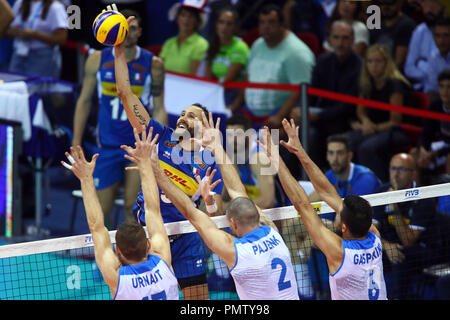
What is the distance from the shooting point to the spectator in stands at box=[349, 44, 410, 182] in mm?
9805

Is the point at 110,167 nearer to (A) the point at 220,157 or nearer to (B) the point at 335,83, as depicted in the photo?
(A) the point at 220,157

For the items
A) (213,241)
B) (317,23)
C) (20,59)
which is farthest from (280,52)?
(213,241)

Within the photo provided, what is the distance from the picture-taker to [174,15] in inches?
481

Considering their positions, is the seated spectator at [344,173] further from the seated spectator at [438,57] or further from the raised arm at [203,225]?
the raised arm at [203,225]

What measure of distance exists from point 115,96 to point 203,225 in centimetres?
378

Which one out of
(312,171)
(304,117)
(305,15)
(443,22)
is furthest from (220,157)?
(305,15)

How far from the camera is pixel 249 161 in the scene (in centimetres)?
941

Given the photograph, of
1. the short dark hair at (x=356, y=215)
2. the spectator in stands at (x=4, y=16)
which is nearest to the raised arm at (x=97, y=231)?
the short dark hair at (x=356, y=215)

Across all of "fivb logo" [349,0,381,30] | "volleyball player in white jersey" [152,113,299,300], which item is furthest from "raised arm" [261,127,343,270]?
"fivb logo" [349,0,381,30]

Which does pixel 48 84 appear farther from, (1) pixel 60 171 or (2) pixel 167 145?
(2) pixel 167 145

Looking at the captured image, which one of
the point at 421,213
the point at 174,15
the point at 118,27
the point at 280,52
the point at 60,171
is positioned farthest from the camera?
the point at 60,171

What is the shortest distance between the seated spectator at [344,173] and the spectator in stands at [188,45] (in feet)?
11.1

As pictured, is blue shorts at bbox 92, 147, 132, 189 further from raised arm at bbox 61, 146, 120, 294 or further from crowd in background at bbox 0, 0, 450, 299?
raised arm at bbox 61, 146, 120, 294
